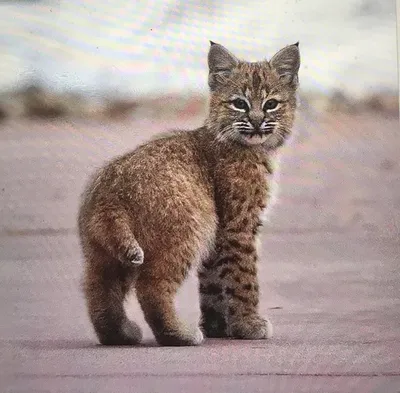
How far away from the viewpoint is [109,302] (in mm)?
2637

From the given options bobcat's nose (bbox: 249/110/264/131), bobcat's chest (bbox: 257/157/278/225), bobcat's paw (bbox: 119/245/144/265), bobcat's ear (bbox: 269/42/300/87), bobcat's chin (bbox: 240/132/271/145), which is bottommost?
bobcat's paw (bbox: 119/245/144/265)

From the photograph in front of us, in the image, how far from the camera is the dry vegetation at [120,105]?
2.80 meters

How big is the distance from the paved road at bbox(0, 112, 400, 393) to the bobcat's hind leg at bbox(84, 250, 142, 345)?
0.03 m

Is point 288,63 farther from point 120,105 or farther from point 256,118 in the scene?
point 120,105

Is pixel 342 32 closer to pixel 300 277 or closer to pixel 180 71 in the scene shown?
pixel 180 71

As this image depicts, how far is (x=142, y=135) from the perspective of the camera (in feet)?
9.09

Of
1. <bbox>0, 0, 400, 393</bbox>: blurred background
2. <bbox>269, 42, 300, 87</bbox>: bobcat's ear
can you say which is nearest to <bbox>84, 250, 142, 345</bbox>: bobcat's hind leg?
<bbox>0, 0, 400, 393</bbox>: blurred background

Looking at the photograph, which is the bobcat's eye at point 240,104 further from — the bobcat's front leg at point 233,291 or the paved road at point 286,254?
the bobcat's front leg at point 233,291

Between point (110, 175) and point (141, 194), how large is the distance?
120mm

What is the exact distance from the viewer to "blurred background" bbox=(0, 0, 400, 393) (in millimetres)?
2766

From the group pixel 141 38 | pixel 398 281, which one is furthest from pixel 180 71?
pixel 398 281

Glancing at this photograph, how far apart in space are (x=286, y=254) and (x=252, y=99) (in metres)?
0.44

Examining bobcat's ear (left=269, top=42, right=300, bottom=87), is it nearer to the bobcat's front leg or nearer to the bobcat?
the bobcat

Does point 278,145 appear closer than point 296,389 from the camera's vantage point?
No
